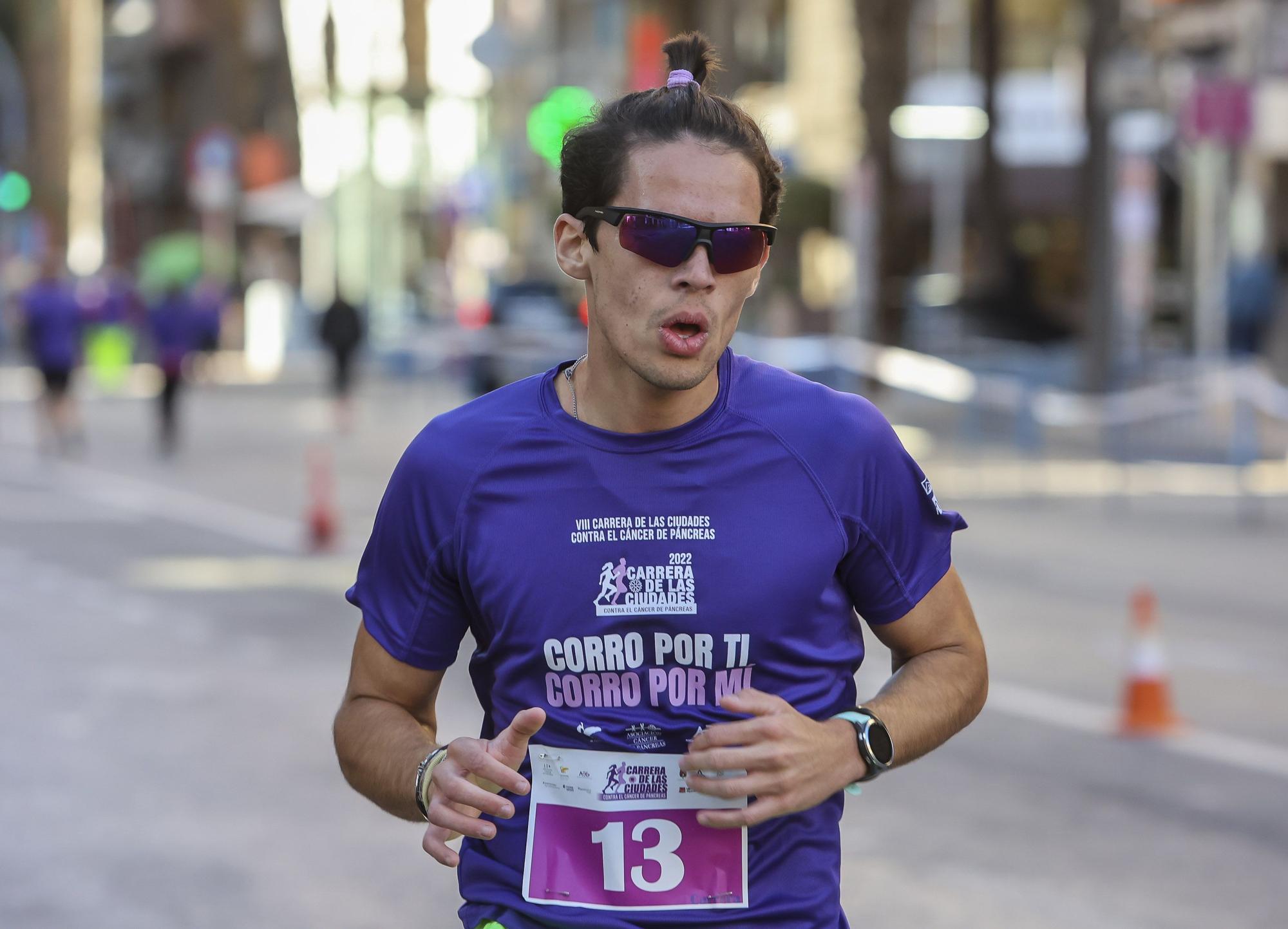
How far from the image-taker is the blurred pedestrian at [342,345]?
27.3 meters

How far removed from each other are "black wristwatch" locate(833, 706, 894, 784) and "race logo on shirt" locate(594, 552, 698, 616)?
0.27 m

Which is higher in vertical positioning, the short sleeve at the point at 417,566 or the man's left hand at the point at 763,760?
the short sleeve at the point at 417,566

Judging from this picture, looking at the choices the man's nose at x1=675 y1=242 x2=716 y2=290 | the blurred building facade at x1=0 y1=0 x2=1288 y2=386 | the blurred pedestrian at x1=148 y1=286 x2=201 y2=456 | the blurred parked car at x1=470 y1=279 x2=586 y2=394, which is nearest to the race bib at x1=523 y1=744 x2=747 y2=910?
the man's nose at x1=675 y1=242 x2=716 y2=290

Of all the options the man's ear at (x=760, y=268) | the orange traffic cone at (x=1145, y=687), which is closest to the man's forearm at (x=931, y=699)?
the man's ear at (x=760, y=268)

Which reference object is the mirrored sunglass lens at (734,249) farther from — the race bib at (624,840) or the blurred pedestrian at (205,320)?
the blurred pedestrian at (205,320)

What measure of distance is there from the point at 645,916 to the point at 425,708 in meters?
0.51

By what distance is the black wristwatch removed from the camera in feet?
10.3

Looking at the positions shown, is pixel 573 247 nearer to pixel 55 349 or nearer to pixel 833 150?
pixel 55 349

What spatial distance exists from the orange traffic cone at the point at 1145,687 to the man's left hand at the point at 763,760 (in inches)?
244

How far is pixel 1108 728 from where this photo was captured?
927 cm

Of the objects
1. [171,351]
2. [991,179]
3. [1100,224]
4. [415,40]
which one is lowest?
[171,351]

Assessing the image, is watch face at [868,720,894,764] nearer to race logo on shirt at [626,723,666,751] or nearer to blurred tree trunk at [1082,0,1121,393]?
race logo on shirt at [626,723,666,751]

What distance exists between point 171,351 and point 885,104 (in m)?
9.80

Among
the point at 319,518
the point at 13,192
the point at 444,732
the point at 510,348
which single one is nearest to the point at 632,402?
the point at 444,732
